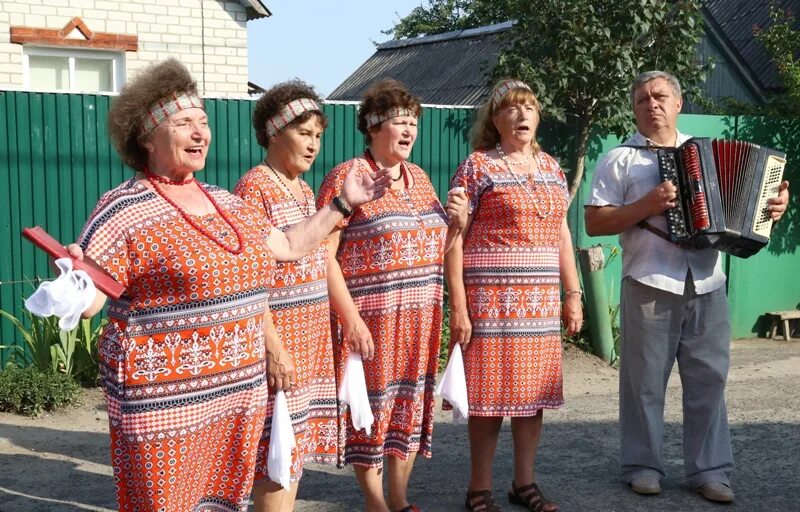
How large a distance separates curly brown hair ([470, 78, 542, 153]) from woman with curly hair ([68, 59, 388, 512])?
175 centimetres

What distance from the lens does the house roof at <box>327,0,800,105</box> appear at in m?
15.5

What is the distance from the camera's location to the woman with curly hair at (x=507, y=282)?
465cm

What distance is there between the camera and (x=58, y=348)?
23.4 ft

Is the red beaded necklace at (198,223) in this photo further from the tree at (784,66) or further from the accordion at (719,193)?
the tree at (784,66)

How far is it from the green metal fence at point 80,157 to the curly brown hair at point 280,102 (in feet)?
12.2

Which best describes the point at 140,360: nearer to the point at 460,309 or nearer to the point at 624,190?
the point at 460,309

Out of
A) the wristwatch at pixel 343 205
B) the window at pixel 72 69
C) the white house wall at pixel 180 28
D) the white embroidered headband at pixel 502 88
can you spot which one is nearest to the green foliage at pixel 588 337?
the white embroidered headband at pixel 502 88

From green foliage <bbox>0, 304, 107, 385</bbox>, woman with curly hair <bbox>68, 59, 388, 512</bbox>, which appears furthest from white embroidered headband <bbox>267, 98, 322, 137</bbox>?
green foliage <bbox>0, 304, 107, 385</bbox>

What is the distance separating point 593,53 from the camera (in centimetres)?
867

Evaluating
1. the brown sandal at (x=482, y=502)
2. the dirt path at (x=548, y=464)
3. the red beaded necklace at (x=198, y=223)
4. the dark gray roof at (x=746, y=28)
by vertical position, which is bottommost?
the dirt path at (x=548, y=464)

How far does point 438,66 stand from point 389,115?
12737 millimetres

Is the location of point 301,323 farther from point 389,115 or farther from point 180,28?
point 180,28

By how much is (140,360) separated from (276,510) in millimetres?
1101

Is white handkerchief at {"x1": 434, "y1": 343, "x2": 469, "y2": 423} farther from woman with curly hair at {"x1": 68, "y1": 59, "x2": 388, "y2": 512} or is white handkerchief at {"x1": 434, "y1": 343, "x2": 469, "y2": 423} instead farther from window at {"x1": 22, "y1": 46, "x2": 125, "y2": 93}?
window at {"x1": 22, "y1": 46, "x2": 125, "y2": 93}
